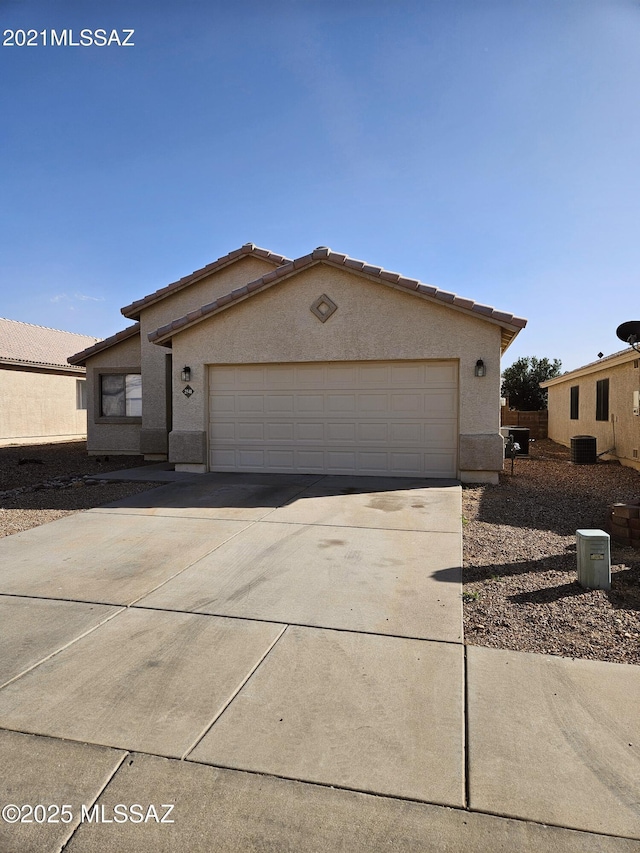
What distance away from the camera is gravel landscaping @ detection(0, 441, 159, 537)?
8.02 metres

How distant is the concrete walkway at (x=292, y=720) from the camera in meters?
2.12

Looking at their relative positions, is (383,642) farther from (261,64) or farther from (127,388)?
(127,388)

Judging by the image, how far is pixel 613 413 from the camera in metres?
14.8

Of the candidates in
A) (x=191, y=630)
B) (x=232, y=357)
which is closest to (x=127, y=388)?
(x=232, y=357)

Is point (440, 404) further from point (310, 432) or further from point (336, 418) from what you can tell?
point (310, 432)

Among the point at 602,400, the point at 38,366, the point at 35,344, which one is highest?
the point at 35,344

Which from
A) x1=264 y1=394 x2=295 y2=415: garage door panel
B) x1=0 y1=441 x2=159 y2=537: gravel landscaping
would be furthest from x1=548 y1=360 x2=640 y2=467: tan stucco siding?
x1=0 y1=441 x2=159 y2=537: gravel landscaping

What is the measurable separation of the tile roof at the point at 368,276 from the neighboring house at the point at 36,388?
12331 millimetres

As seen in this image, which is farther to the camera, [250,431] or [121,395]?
[121,395]

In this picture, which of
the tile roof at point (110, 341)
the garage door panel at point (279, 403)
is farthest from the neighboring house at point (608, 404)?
the tile roof at point (110, 341)

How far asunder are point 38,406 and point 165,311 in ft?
35.1

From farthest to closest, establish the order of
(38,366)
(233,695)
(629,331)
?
1. (38,366)
2. (629,331)
3. (233,695)

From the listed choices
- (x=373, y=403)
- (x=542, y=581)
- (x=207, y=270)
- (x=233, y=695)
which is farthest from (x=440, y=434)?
(x=233, y=695)

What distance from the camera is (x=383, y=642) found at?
12.2 ft
